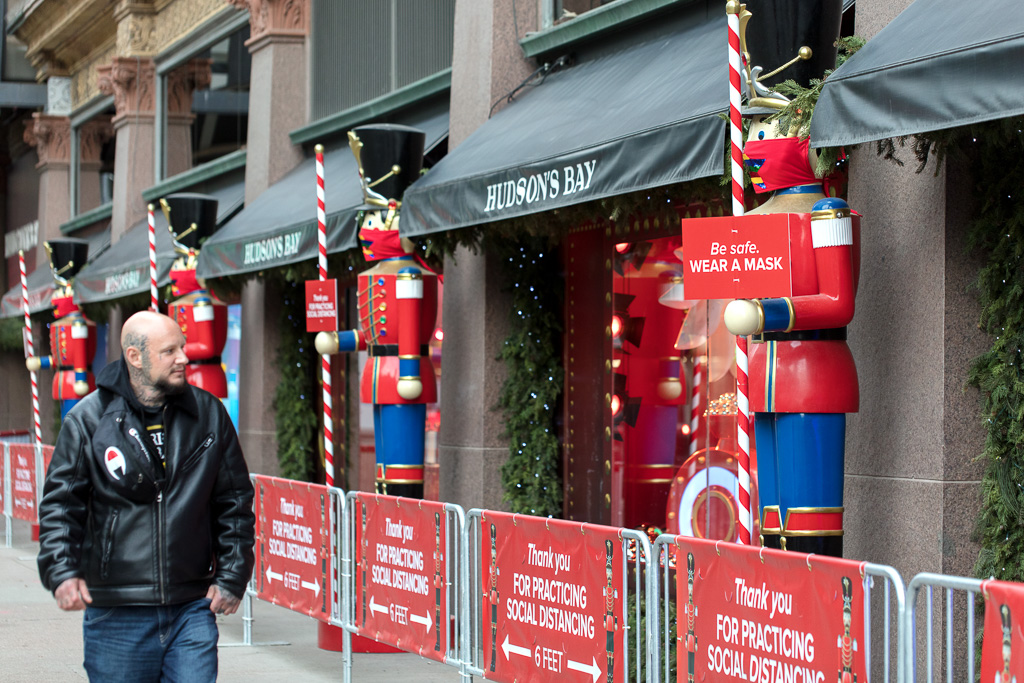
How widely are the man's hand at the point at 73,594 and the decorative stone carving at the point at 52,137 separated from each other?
20.6 meters

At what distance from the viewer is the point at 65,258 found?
18.1 metres

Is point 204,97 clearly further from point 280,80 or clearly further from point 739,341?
point 739,341

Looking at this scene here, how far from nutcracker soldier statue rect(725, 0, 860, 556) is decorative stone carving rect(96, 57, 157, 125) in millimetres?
14768

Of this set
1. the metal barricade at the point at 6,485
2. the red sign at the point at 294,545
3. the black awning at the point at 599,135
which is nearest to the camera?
the black awning at the point at 599,135

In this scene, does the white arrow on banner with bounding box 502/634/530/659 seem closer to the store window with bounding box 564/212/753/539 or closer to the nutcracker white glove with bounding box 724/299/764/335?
the nutcracker white glove with bounding box 724/299/764/335

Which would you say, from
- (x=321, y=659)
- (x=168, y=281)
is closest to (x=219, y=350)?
(x=168, y=281)

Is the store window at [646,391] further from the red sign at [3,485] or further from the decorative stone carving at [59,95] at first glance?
the decorative stone carving at [59,95]

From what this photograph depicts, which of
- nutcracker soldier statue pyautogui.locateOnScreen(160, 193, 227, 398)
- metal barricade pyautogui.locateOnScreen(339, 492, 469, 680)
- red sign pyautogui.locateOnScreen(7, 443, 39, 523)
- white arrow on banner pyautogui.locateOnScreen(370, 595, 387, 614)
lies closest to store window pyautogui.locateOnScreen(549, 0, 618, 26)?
nutcracker soldier statue pyautogui.locateOnScreen(160, 193, 227, 398)

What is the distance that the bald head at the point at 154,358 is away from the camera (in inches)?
196

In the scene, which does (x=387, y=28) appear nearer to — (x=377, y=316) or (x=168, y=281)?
(x=168, y=281)

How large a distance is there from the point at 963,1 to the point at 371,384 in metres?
5.17

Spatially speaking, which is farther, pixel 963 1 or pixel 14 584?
pixel 14 584

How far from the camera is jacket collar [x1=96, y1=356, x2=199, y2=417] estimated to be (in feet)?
16.4

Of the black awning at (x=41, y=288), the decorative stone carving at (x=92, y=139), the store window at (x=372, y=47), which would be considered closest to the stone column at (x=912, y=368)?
the store window at (x=372, y=47)
